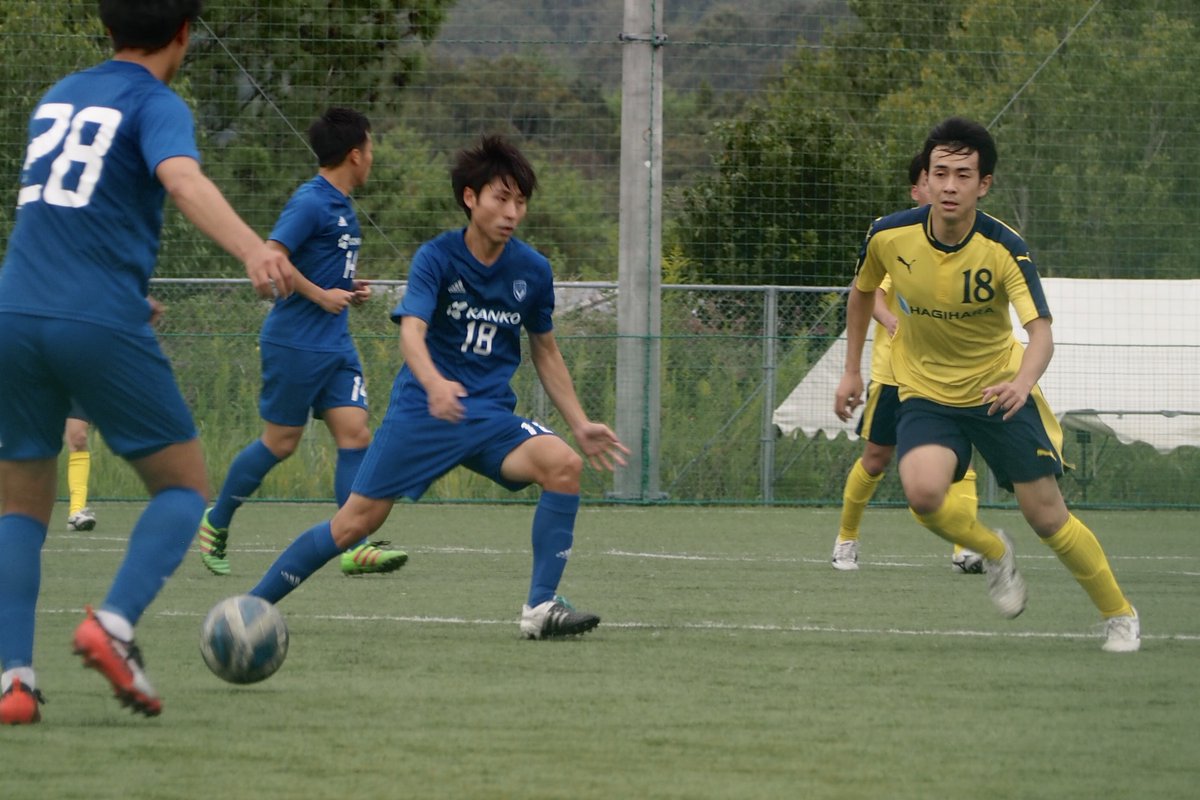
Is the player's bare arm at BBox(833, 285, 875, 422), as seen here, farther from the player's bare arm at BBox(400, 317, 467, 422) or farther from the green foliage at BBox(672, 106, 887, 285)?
the green foliage at BBox(672, 106, 887, 285)

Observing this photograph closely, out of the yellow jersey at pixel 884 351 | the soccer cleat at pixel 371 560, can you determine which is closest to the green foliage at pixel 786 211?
the yellow jersey at pixel 884 351

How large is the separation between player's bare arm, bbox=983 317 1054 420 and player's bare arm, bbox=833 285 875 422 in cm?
58

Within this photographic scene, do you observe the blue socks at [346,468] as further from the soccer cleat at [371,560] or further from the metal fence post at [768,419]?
the metal fence post at [768,419]

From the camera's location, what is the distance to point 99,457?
14258 millimetres

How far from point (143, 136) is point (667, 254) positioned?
12504 mm

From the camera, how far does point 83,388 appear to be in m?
4.09

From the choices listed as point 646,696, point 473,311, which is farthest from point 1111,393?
point 646,696

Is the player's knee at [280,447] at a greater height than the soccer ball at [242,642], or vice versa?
the soccer ball at [242,642]

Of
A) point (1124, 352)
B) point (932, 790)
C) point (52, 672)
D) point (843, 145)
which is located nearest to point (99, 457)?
point (843, 145)

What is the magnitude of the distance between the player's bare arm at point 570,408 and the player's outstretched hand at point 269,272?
1879mm

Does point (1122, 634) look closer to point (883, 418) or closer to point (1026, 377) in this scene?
point (1026, 377)

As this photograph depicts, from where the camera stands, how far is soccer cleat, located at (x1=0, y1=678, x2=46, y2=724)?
4.22m

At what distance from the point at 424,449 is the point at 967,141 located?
213 centimetres

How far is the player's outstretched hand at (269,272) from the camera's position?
12.5 ft
